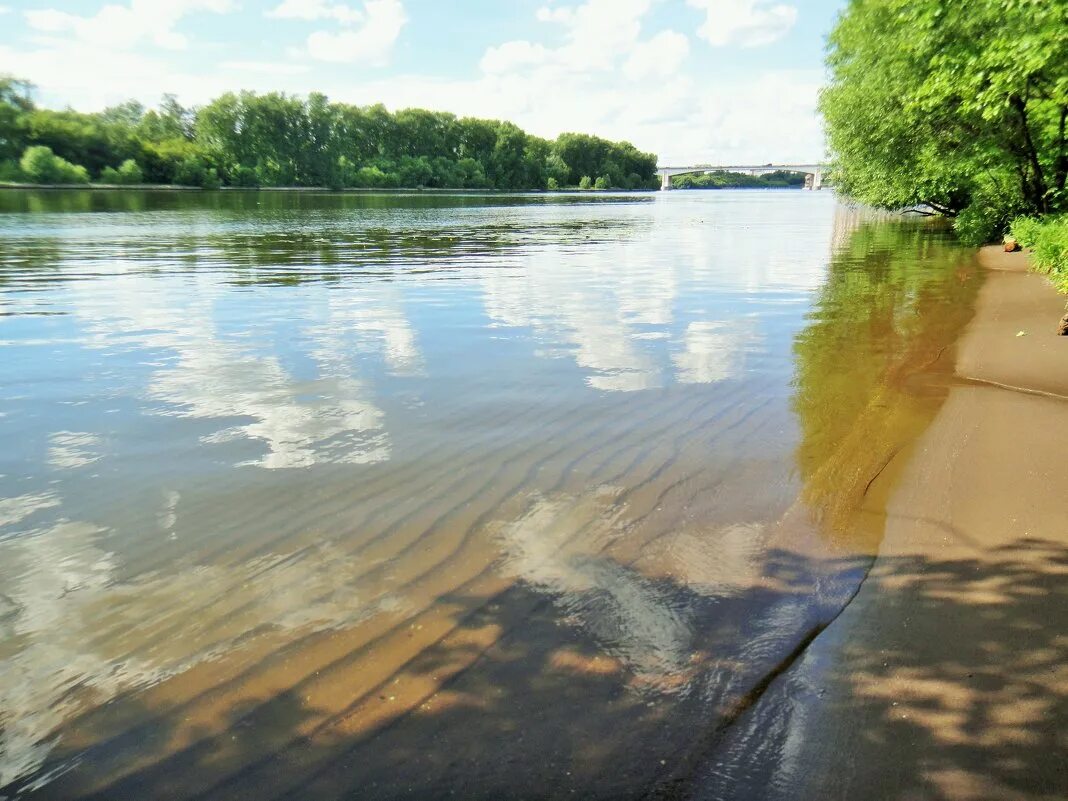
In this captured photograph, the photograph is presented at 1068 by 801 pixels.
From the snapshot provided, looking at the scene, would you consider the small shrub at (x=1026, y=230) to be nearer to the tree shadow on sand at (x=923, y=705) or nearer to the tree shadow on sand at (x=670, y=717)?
the tree shadow on sand at (x=923, y=705)

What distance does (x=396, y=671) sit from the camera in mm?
4008

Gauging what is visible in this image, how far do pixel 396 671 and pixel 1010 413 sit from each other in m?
7.71

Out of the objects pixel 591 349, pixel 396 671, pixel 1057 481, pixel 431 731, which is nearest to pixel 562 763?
pixel 431 731

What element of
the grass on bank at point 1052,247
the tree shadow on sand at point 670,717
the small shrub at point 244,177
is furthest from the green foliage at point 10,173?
the tree shadow on sand at point 670,717

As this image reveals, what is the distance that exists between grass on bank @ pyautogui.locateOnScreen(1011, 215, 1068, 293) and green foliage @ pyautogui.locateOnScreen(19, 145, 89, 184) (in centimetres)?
13013

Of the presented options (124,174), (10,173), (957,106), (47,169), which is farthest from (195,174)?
(957,106)

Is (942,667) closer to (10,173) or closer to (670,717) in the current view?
(670,717)

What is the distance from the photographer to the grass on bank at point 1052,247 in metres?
16.0

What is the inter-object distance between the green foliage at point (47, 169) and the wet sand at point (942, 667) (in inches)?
5312

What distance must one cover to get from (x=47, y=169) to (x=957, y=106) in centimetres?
12814

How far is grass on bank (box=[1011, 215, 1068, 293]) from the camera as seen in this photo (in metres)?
16.0

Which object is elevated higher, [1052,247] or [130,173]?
[130,173]

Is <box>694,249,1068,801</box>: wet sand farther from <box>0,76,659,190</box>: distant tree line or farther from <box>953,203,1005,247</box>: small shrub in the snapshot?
<box>0,76,659,190</box>: distant tree line

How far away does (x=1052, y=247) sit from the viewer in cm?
1783
